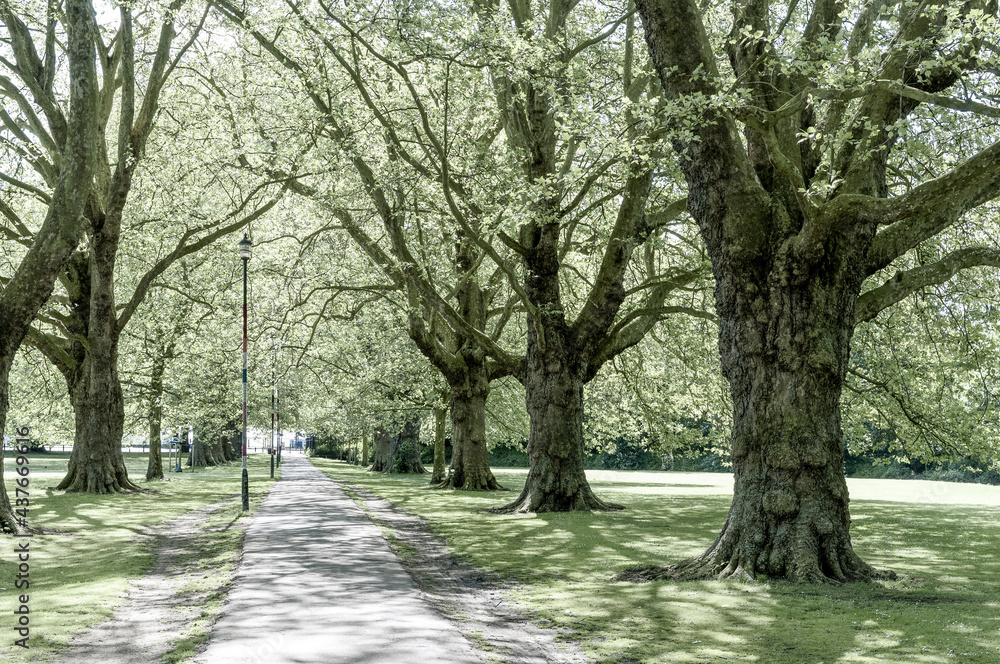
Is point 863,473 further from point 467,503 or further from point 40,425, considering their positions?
point 40,425

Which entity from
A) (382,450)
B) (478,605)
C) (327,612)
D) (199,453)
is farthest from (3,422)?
(199,453)

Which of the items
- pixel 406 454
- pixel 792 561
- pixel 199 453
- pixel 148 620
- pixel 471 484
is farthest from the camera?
pixel 199 453

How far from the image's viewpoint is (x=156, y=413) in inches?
1452

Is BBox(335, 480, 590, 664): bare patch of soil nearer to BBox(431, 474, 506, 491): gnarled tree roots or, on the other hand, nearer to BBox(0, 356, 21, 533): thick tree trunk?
BBox(0, 356, 21, 533): thick tree trunk

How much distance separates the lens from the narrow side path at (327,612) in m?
6.50

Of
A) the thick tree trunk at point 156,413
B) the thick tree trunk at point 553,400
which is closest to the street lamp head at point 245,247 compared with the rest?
the thick tree trunk at point 553,400

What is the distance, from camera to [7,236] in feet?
76.0

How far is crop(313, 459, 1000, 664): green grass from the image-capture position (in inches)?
275

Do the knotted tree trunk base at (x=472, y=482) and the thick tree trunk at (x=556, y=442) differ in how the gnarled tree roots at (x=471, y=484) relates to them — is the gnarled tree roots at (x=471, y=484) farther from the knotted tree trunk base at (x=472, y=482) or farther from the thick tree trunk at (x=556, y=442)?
the thick tree trunk at (x=556, y=442)

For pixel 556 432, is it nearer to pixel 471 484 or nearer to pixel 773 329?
pixel 773 329

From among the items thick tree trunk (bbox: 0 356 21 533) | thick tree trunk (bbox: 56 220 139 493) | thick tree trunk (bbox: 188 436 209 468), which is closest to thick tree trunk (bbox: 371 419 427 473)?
thick tree trunk (bbox: 188 436 209 468)

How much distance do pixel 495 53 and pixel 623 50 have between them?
318 inches

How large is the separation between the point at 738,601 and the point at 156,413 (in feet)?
109

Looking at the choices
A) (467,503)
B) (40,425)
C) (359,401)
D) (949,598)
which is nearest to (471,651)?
(949,598)
